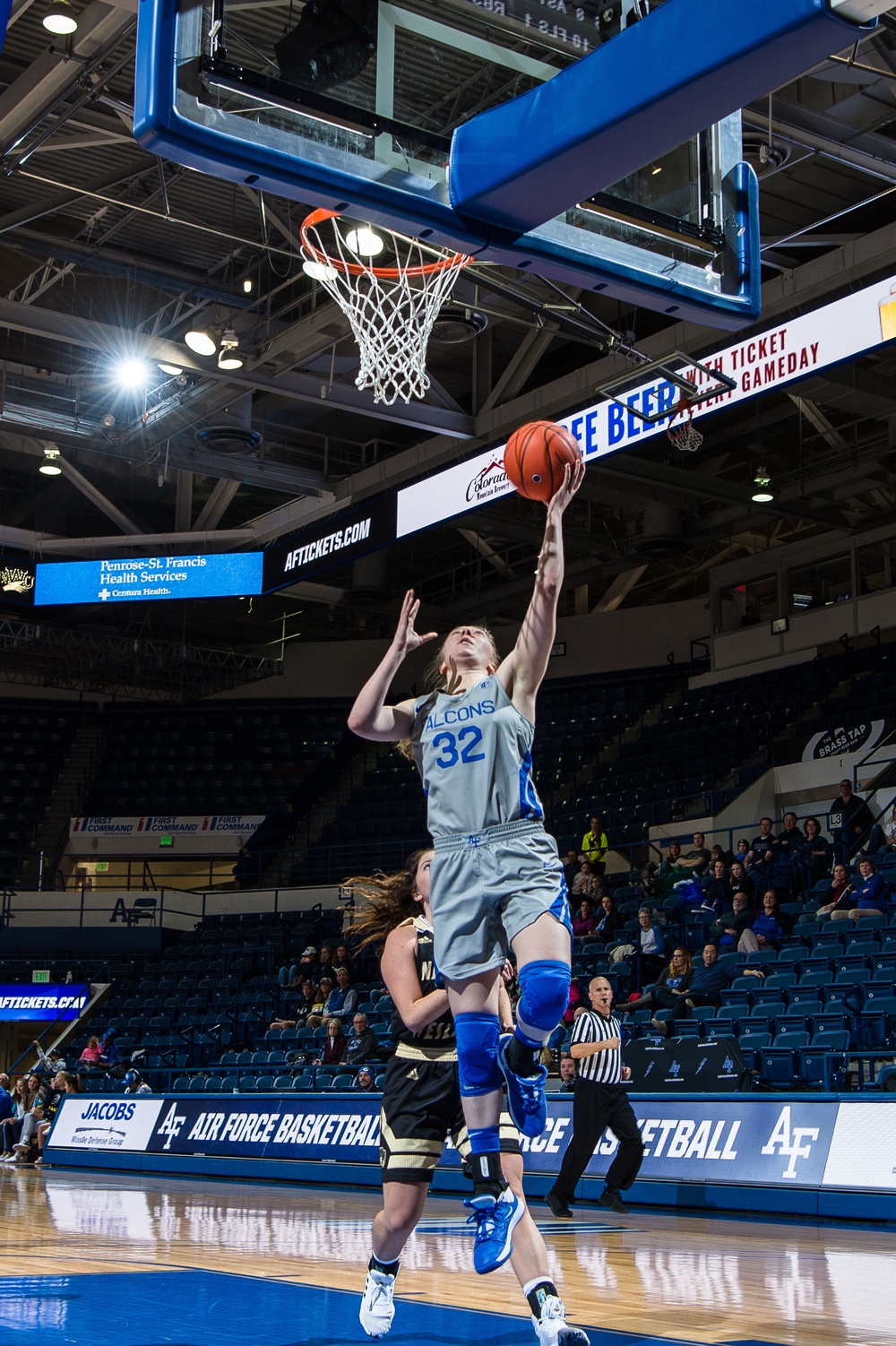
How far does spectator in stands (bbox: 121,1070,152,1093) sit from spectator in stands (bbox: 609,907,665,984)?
260 inches

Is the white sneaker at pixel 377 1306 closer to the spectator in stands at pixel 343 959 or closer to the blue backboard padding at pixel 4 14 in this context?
the blue backboard padding at pixel 4 14

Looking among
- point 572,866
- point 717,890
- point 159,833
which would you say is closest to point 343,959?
point 572,866

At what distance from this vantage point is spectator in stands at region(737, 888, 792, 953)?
14.2 meters

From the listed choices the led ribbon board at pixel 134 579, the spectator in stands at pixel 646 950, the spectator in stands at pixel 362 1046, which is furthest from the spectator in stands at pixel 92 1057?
the spectator in stands at pixel 646 950

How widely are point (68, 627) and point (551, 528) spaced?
1089 inches

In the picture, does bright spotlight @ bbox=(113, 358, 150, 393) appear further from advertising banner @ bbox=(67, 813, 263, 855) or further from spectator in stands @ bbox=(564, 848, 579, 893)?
advertising banner @ bbox=(67, 813, 263, 855)

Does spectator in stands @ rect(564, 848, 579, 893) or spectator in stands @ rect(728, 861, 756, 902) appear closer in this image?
spectator in stands @ rect(728, 861, 756, 902)

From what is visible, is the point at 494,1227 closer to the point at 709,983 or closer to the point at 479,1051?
the point at 479,1051

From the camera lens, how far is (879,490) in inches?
960

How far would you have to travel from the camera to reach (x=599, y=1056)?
973 cm

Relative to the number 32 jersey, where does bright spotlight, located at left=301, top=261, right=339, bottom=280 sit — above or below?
above

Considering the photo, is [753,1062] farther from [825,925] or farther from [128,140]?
[128,140]

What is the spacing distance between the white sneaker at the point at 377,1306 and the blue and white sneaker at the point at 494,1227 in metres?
0.62

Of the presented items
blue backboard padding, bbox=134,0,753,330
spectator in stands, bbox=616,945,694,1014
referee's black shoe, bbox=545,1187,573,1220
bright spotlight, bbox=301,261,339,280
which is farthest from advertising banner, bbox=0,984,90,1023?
blue backboard padding, bbox=134,0,753,330
